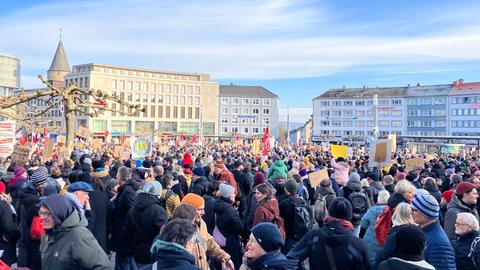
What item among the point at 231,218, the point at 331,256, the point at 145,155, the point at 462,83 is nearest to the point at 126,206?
the point at 231,218

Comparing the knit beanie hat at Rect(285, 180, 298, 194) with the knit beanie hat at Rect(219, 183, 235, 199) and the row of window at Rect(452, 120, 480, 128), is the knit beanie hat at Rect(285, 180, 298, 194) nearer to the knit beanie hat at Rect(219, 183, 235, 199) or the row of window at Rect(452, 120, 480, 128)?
the knit beanie hat at Rect(219, 183, 235, 199)

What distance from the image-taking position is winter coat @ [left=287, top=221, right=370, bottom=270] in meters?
4.61

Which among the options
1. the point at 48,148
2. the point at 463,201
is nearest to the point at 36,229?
the point at 463,201

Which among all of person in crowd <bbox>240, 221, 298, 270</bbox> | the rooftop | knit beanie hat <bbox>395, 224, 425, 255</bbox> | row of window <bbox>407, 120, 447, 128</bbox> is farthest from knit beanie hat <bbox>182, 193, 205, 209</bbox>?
the rooftop

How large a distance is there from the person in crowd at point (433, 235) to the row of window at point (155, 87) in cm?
10011

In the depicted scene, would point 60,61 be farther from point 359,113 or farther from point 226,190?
point 226,190

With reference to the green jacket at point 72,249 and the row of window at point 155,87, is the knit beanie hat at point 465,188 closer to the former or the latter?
the green jacket at point 72,249


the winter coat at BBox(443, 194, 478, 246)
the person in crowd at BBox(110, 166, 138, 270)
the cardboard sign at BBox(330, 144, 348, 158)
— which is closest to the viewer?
the winter coat at BBox(443, 194, 478, 246)

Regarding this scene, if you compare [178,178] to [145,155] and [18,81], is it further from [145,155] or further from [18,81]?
[18,81]

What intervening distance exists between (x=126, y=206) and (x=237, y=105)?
358ft

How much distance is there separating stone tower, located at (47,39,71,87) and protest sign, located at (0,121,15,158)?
4118 inches

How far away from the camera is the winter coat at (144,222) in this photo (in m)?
5.92

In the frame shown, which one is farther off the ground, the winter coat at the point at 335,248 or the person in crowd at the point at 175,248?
the person in crowd at the point at 175,248

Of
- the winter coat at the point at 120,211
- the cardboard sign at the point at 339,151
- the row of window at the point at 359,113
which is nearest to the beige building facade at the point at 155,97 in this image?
the row of window at the point at 359,113
